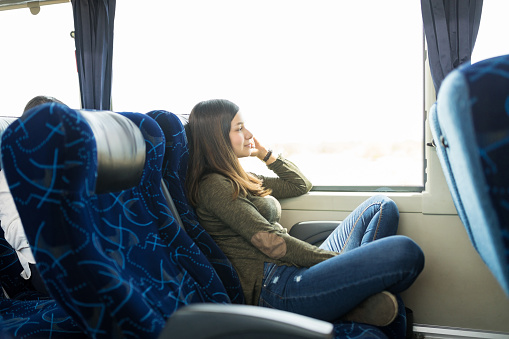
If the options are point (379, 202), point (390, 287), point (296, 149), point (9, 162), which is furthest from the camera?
point (296, 149)

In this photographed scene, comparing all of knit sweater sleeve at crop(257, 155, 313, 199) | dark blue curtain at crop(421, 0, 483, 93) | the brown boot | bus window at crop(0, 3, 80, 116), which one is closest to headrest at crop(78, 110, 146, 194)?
the brown boot

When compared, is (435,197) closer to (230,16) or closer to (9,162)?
(230,16)

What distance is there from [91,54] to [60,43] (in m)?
0.41

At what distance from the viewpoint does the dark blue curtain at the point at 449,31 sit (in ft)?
6.10

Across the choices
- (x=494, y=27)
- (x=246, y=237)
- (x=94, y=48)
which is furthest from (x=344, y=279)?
(x=94, y=48)

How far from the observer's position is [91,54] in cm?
256

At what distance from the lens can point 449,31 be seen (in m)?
1.89

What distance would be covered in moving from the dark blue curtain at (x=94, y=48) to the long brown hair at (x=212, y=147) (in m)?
1.12

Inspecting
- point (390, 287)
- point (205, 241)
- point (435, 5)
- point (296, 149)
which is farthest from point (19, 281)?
point (435, 5)

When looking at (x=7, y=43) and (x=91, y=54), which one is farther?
(x=7, y=43)

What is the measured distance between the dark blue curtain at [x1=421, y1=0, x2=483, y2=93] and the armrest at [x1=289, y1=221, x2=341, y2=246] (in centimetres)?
82

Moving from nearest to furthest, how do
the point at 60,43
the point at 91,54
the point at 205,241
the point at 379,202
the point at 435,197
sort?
the point at 205,241 < the point at 379,202 < the point at 435,197 < the point at 91,54 < the point at 60,43

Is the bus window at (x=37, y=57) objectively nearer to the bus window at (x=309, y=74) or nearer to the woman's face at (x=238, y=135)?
the bus window at (x=309, y=74)

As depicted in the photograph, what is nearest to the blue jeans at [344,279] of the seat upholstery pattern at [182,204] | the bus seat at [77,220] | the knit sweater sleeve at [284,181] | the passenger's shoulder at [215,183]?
the seat upholstery pattern at [182,204]
